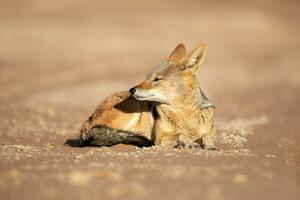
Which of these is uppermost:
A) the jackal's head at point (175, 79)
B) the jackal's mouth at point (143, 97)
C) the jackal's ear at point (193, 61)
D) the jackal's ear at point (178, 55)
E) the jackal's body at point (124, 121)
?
the jackal's ear at point (178, 55)

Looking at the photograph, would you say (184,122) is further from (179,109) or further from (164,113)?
(164,113)

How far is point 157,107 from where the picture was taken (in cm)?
1002

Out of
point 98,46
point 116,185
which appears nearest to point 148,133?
point 116,185

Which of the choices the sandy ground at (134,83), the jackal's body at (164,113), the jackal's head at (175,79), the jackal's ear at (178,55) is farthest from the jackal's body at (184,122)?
the jackal's ear at (178,55)

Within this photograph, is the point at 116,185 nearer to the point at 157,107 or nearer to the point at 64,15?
the point at 157,107

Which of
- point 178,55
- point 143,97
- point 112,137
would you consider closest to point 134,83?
point 178,55

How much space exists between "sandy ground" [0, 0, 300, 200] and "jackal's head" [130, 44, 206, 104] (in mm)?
894

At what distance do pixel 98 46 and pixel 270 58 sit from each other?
6.47 metres

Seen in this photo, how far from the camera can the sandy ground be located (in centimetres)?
711

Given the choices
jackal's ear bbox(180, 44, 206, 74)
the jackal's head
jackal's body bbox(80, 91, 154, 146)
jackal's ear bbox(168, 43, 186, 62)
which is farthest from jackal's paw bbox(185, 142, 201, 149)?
jackal's ear bbox(168, 43, 186, 62)

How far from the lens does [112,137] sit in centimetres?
1035

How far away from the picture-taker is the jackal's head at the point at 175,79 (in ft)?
32.3

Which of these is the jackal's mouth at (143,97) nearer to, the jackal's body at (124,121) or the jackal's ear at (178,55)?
the jackal's body at (124,121)

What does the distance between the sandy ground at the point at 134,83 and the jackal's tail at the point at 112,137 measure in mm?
278
